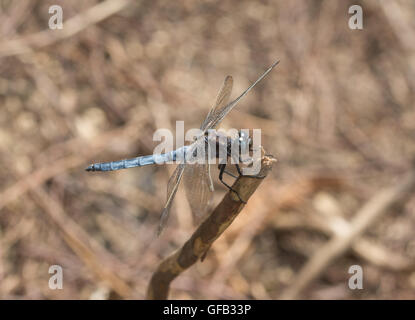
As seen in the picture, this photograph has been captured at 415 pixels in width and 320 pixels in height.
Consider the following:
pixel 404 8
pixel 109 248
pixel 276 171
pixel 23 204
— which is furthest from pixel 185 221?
pixel 404 8

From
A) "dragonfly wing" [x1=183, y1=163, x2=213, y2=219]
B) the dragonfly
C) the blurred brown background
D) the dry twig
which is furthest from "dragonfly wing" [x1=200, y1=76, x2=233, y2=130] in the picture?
the blurred brown background

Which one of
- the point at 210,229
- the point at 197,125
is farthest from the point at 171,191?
the point at 197,125

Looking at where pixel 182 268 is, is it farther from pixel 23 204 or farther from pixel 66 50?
pixel 66 50

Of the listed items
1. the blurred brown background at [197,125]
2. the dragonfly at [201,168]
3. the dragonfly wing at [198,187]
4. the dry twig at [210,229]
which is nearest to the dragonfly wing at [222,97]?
the dragonfly at [201,168]

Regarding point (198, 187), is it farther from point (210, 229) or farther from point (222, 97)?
point (222, 97)

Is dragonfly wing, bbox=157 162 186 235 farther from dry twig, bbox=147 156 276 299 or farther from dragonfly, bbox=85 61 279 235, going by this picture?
dry twig, bbox=147 156 276 299

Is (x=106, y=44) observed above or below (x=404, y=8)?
below

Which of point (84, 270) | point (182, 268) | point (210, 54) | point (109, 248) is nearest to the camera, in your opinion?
point (182, 268)
